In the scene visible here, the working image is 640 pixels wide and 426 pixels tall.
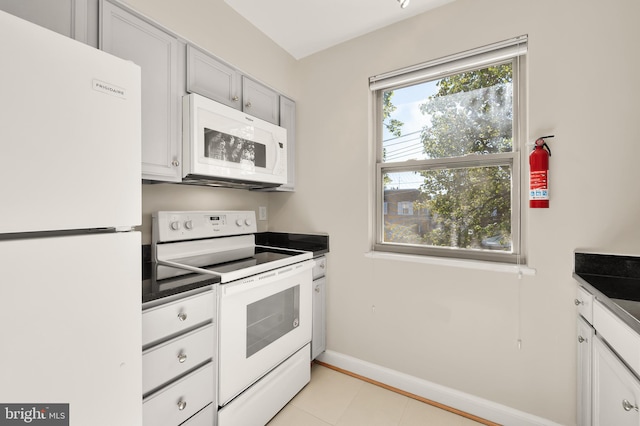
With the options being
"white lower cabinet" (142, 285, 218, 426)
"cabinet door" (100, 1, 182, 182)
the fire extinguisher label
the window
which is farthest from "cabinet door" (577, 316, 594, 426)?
"cabinet door" (100, 1, 182, 182)

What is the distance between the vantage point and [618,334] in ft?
3.31

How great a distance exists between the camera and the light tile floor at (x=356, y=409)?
168cm

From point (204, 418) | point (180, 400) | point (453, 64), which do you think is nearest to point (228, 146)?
point (180, 400)

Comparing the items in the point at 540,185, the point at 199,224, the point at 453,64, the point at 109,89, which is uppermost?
the point at 453,64

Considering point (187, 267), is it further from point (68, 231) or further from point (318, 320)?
point (318, 320)

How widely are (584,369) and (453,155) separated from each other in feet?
4.48

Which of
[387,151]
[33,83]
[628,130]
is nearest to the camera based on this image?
[33,83]

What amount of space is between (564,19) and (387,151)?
3.92ft

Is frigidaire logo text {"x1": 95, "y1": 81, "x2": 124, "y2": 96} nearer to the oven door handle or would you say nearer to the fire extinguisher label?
the oven door handle

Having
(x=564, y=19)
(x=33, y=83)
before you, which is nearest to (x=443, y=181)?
(x=564, y=19)

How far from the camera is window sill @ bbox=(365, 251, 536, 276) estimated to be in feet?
5.26

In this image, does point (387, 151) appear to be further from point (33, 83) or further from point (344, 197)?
point (33, 83)

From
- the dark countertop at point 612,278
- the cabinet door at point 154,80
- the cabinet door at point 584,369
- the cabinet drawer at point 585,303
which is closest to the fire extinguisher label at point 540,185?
the dark countertop at point 612,278

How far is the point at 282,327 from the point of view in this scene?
5.82 feet
